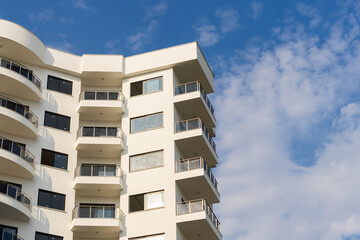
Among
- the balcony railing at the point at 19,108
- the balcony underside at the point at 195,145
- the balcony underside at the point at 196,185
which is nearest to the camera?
the balcony underside at the point at 196,185

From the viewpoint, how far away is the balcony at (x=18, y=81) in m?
51.7

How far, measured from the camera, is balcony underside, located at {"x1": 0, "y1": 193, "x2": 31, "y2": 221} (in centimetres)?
4526

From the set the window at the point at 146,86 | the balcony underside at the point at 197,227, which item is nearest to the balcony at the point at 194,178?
the balcony underside at the point at 197,227

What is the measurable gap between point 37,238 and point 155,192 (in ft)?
33.0

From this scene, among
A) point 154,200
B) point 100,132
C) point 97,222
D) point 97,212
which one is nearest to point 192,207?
point 154,200

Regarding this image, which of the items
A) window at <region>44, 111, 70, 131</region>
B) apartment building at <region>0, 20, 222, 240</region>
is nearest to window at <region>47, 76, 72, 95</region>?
apartment building at <region>0, 20, 222, 240</region>

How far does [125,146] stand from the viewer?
54219 mm

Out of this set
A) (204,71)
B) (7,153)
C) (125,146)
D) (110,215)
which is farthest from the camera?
(204,71)

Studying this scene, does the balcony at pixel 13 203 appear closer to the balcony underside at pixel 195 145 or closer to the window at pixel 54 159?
the window at pixel 54 159

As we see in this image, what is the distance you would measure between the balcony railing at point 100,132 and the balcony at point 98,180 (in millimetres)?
3307

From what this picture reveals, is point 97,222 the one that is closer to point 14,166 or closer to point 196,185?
point 14,166

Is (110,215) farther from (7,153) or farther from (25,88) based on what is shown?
(25,88)

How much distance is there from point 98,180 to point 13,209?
8219mm

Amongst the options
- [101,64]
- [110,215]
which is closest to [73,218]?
[110,215]
